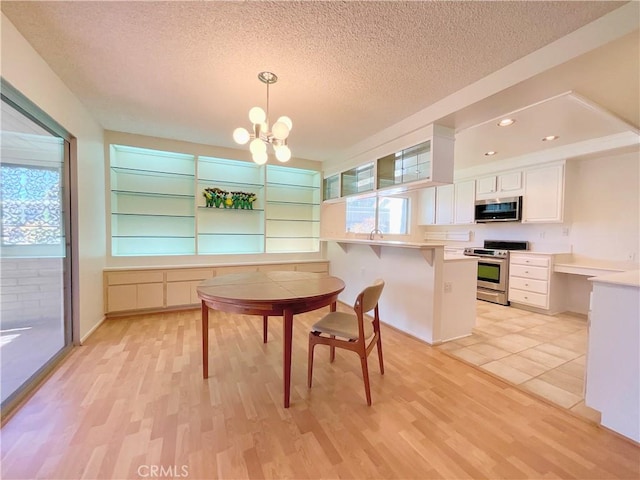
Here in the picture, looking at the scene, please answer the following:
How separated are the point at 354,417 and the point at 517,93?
8.81 ft

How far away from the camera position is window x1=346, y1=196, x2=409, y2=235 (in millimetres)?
4961

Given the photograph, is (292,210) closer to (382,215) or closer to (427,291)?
(382,215)

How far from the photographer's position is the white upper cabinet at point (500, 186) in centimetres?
439

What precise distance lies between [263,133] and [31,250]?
203 cm

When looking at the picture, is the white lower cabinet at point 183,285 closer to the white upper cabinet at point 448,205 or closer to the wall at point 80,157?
the wall at point 80,157

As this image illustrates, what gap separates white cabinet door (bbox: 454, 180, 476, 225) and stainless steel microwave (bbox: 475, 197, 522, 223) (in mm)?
127

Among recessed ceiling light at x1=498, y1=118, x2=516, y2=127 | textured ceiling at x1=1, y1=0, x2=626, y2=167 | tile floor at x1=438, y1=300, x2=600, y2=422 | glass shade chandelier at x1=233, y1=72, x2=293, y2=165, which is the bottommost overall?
tile floor at x1=438, y1=300, x2=600, y2=422

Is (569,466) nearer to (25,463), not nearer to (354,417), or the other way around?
(354,417)

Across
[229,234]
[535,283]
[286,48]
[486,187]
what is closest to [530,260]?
[535,283]

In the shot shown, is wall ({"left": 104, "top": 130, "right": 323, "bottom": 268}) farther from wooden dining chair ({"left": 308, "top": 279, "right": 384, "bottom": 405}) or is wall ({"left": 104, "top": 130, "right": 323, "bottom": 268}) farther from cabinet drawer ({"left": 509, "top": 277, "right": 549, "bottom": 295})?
cabinet drawer ({"left": 509, "top": 277, "right": 549, "bottom": 295})

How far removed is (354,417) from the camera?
5.68 feet

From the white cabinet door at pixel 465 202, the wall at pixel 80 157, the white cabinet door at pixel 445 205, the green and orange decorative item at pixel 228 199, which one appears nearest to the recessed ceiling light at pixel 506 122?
the white cabinet door at pixel 465 202

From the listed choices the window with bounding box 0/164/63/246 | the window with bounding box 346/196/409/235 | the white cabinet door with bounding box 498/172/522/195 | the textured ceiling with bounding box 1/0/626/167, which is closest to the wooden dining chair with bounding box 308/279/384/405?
the textured ceiling with bounding box 1/0/626/167

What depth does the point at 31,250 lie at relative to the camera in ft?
6.79
